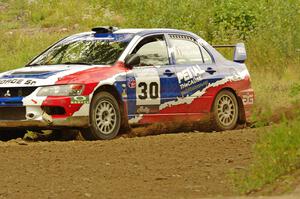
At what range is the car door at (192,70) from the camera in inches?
570

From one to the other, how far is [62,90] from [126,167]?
268 cm

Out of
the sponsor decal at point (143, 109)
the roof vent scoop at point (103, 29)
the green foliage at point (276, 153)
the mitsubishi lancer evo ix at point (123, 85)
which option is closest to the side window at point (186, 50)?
the mitsubishi lancer evo ix at point (123, 85)

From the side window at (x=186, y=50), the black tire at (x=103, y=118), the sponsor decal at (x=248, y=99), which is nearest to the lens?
the black tire at (x=103, y=118)

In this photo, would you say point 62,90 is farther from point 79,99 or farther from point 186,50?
point 186,50

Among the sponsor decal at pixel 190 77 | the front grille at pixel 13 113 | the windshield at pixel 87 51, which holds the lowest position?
the front grille at pixel 13 113

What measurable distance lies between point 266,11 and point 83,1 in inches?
462

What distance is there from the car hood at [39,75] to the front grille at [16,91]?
49mm

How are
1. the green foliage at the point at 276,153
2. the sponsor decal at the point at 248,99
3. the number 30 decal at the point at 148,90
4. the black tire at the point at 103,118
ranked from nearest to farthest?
the green foliage at the point at 276,153, the black tire at the point at 103,118, the number 30 decal at the point at 148,90, the sponsor decal at the point at 248,99

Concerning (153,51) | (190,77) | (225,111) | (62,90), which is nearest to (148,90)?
(153,51)

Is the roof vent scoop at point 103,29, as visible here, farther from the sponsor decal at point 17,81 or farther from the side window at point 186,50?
the sponsor decal at point 17,81

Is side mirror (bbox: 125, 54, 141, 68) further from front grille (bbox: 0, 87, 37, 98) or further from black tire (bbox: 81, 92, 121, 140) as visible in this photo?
front grille (bbox: 0, 87, 37, 98)

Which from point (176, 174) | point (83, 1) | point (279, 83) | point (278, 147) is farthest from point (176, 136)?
point (83, 1)

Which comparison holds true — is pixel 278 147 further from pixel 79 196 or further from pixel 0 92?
pixel 0 92

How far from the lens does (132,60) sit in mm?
13570
